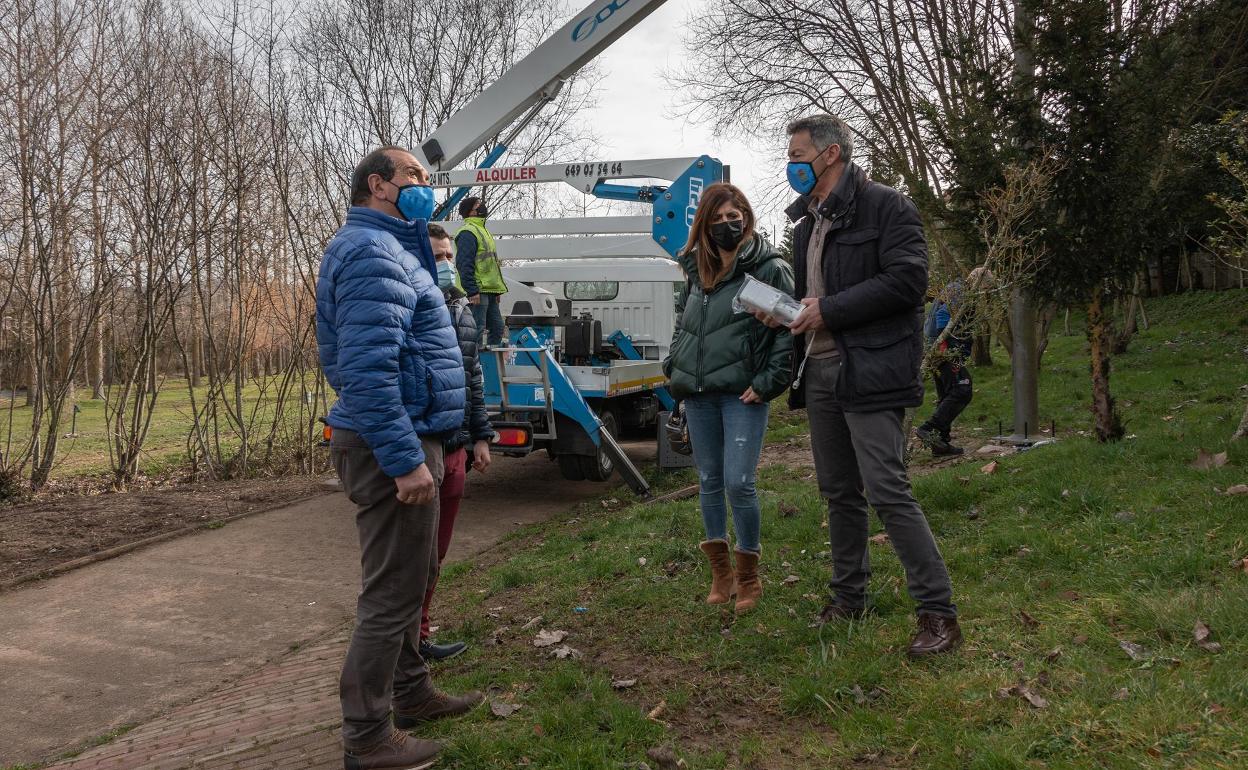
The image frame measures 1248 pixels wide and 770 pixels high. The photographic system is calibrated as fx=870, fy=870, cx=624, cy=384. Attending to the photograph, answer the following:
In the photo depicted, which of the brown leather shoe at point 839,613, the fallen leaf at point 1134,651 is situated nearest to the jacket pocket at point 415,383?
the brown leather shoe at point 839,613

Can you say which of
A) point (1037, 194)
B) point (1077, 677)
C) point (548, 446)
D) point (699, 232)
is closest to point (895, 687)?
point (1077, 677)

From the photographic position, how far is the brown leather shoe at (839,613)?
12.8 feet

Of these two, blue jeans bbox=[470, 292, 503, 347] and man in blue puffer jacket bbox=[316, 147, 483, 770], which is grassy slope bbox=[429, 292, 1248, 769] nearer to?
man in blue puffer jacket bbox=[316, 147, 483, 770]

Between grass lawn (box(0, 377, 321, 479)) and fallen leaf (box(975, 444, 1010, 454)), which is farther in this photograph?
grass lawn (box(0, 377, 321, 479))

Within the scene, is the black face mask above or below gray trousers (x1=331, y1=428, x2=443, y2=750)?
above

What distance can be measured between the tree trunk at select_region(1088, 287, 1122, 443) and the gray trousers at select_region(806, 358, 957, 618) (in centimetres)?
398

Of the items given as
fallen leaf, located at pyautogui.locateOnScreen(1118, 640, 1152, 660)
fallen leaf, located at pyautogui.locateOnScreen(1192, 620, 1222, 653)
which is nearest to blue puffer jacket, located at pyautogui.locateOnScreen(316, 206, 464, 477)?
fallen leaf, located at pyautogui.locateOnScreen(1118, 640, 1152, 660)

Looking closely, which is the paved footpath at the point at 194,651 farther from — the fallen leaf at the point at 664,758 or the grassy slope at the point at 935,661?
the fallen leaf at the point at 664,758

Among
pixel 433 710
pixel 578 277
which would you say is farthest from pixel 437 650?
pixel 578 277

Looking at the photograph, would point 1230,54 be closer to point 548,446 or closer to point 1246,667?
point 548,446

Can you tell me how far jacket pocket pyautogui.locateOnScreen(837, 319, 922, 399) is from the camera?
11.3 feet

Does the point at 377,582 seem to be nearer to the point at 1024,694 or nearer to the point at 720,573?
the point at 720,573

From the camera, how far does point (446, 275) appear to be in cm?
454

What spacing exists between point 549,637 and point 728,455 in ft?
4.23
